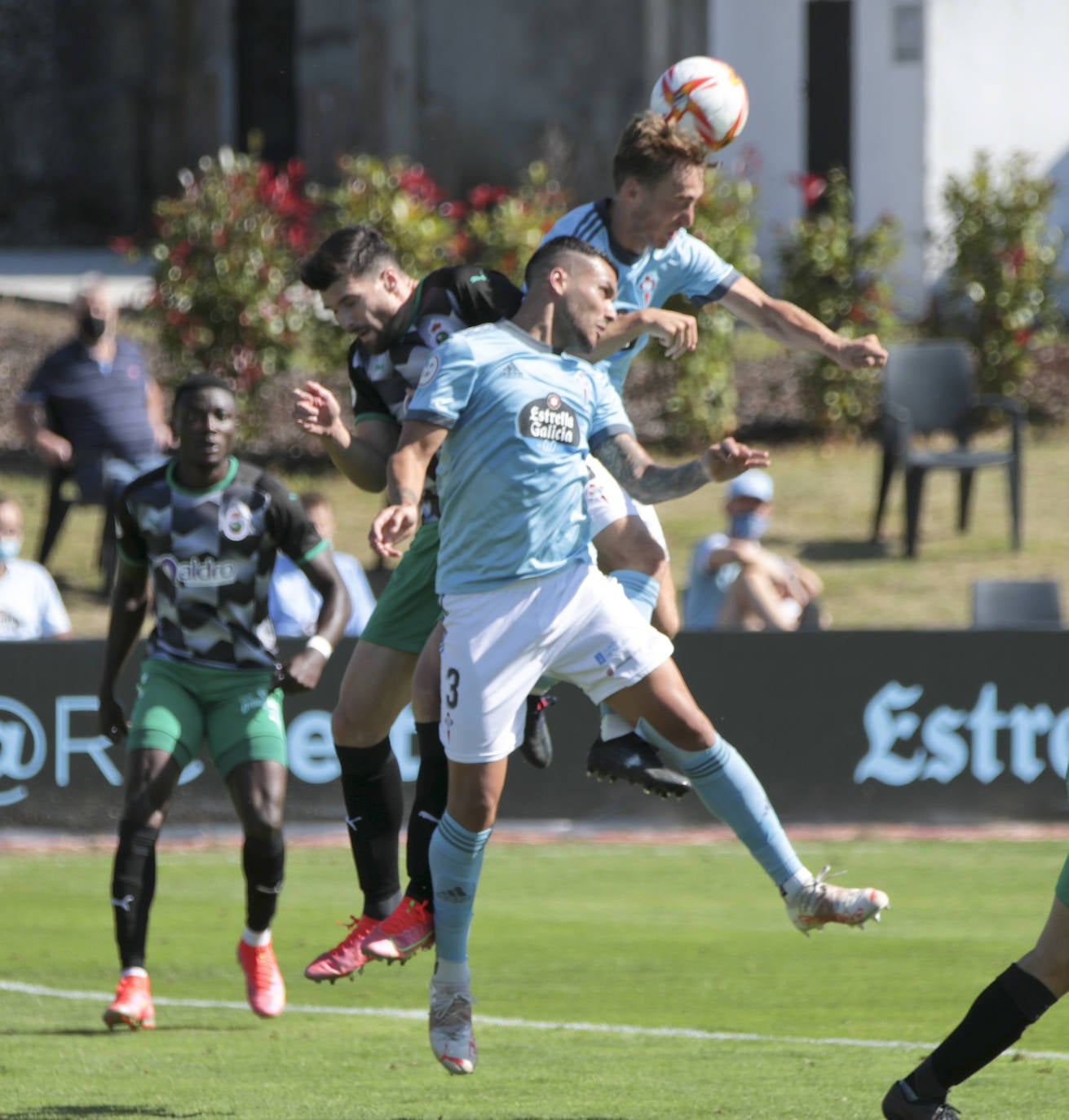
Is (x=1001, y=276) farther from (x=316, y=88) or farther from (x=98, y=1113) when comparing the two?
(x=98, y=1113)

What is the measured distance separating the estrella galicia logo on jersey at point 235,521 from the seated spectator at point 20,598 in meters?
4.81

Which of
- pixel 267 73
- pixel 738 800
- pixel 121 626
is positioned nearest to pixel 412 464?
pixel 738 800

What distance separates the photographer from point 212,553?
25.1 feet

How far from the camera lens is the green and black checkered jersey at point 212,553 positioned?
764 cm

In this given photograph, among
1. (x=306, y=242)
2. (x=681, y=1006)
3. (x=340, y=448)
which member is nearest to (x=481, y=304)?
(x=340, y=448)

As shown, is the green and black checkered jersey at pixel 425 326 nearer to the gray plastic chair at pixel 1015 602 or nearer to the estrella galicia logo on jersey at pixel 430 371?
the estrella galicia logo on jersey at pixel 430 371

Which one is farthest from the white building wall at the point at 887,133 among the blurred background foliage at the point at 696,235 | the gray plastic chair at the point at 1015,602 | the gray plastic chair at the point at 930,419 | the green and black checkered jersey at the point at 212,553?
the green and black checkered jersey at the point at 212,553

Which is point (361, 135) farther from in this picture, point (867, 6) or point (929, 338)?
point (929, 338)

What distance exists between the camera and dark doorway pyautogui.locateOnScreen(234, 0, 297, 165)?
89.5 feet

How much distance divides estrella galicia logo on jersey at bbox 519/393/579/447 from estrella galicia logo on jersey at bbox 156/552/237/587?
2.18 metres

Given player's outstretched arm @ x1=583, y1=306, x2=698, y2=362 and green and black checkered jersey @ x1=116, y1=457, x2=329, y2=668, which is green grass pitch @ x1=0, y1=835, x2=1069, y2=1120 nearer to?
green and black checkered jersey @ x1=116, y1=457, x2=329, y2=668

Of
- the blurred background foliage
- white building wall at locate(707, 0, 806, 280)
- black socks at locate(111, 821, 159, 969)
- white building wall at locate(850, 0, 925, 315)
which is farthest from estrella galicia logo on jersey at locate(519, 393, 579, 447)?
white building wall at locate(707, 0, 806, 280)

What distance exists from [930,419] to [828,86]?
21.2 ft

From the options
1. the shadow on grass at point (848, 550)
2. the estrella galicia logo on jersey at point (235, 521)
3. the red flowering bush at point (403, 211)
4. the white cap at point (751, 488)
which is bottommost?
the shadow on grass at point (848, 550)
